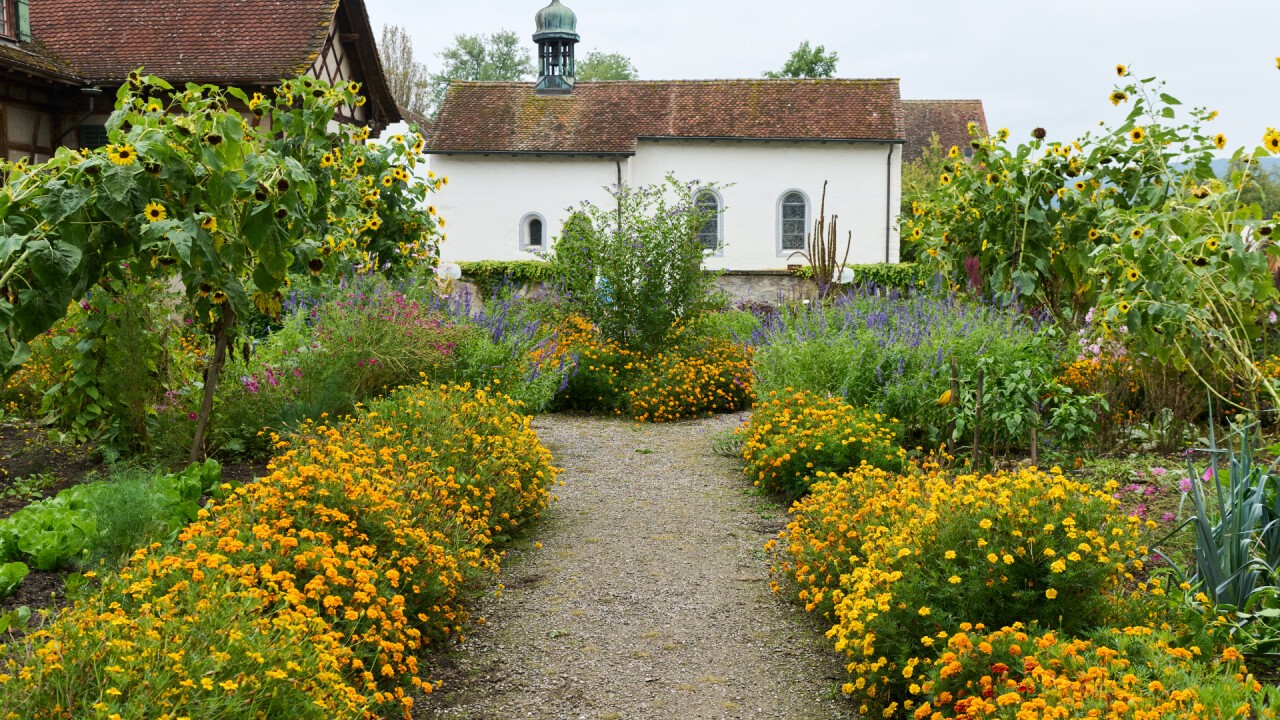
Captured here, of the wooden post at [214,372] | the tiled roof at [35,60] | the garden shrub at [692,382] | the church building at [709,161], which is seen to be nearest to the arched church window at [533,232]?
the church building at [709,161]

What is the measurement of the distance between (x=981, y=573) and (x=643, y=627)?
140cm

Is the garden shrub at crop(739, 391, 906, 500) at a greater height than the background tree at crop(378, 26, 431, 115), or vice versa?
the background tree at crop(378, 26, 431, 115)

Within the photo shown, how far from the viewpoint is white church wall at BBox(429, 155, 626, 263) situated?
79.5 ft

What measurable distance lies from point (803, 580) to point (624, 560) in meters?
1.04

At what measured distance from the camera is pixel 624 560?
16.7 feet

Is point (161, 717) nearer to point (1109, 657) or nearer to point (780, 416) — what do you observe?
point (1109, 657)

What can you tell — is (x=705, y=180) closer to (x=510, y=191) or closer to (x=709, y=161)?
(x=709, y=161)

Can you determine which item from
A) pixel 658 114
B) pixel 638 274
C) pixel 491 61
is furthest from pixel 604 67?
pixel 638 274

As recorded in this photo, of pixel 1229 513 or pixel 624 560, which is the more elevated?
pixel 1229 513

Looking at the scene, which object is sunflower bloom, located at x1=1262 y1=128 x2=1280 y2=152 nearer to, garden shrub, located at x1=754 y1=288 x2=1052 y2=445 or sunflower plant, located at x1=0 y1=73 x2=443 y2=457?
garden shrub, located at x1=754 y1=288 x2=1052 y2=445

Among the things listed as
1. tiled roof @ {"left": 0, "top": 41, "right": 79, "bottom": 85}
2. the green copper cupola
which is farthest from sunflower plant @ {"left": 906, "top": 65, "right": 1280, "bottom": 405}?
the green copper cupola

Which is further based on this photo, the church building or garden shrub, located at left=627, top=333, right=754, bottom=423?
the church building

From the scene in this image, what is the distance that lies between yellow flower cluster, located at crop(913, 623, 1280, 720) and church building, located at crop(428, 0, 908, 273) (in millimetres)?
21252

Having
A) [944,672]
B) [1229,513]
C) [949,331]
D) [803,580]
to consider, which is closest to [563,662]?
[803,580]
